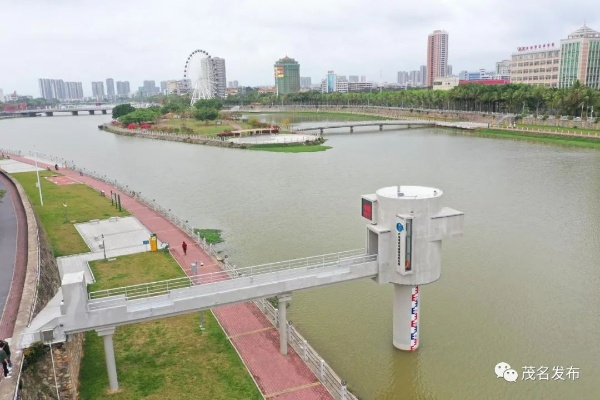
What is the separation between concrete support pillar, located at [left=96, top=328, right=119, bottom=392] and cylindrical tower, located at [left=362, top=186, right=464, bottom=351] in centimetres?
881

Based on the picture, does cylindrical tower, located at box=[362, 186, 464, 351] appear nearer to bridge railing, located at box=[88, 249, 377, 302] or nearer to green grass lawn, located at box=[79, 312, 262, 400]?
bridge railing, located at box=[88, 249, 377, 302]

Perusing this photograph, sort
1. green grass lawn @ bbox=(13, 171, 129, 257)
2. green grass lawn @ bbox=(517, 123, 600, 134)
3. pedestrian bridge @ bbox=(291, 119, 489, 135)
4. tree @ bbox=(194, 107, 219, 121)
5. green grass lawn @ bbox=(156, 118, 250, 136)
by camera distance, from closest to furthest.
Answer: green grass lawn @ bbox=(13, 171, 129, 257) → green grass lawn @ bbox=(517, 123, 600, 134) → pedestrian bridge @ bbox=(291, 119, 489, 135) → green grass lawn @ bbox=(156, 118, 250, 136) → tree @ bbox=(194, 107, 219, 121)

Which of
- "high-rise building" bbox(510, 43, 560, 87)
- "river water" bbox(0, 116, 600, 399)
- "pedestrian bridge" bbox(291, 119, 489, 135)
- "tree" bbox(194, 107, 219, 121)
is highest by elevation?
"high-rise building" bbox(510, 43, 560, 87)

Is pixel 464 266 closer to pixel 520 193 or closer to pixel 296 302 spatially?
pixel 296 302

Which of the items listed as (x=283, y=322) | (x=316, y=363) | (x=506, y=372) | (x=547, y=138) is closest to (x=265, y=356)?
(x=283, y=322)

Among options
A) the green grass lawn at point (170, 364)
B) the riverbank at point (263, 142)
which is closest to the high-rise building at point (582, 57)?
the riverbank at point (263, 142)

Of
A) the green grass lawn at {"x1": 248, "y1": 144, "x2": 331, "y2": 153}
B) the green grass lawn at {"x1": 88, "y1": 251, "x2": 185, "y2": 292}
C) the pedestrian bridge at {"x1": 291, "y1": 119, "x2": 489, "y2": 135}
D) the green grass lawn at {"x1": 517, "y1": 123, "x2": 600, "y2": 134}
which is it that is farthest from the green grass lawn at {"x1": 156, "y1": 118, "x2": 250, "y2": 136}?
the green grass lawn at {"x1": 88, "y1": 251, "x2": 185, "y2": 292}

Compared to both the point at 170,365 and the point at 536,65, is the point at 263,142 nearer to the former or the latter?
the point at 170,365

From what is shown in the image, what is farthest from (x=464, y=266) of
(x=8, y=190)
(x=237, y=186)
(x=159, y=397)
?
(x=8, y=190)

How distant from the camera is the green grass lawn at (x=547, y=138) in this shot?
71.1 metres

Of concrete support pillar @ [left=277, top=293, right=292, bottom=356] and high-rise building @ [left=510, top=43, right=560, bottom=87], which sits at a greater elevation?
high-rise building @ [left=510, top=43, right=560, bottom=87]

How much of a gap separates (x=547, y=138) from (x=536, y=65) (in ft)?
276

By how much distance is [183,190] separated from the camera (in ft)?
156

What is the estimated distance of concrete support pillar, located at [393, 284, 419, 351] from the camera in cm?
1739
